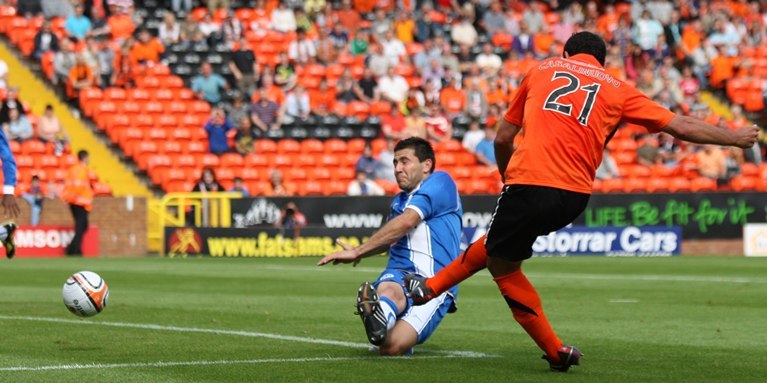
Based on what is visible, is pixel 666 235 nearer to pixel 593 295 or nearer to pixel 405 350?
pixel 593 295

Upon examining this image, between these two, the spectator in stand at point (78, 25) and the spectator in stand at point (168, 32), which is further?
the spectator in stand at point (168, 32)

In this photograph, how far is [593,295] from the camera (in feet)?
52.6

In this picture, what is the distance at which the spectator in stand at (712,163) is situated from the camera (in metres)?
30.7

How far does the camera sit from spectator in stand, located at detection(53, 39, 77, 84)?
95.3 ft

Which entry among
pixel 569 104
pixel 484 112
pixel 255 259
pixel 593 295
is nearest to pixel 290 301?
pixel 593 295

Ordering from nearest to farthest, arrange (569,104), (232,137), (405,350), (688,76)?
(569,104), (405,350), (232,137), (688,76)

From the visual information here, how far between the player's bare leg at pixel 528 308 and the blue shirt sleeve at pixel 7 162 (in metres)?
6.20

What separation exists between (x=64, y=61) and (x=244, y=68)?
4019 millimetres

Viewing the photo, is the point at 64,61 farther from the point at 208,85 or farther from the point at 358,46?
the point at 358,46

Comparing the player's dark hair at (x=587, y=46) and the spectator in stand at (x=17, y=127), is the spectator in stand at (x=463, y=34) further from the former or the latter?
the player's dark hair at (x=587, y=46)

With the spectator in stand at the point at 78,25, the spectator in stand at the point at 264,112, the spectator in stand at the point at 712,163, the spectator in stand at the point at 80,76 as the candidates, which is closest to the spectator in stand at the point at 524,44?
the spectator in stand at the point at 712,163

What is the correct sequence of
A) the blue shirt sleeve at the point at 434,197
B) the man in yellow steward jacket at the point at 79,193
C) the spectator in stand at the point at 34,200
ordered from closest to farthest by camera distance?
the blue shirt sleeve at the point at 434,197
the man in yellow steward jacket at the point at 79,193
the spectator in stand at the point at 34,200

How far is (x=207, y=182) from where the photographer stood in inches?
1072

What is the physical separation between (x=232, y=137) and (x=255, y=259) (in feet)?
16.8
